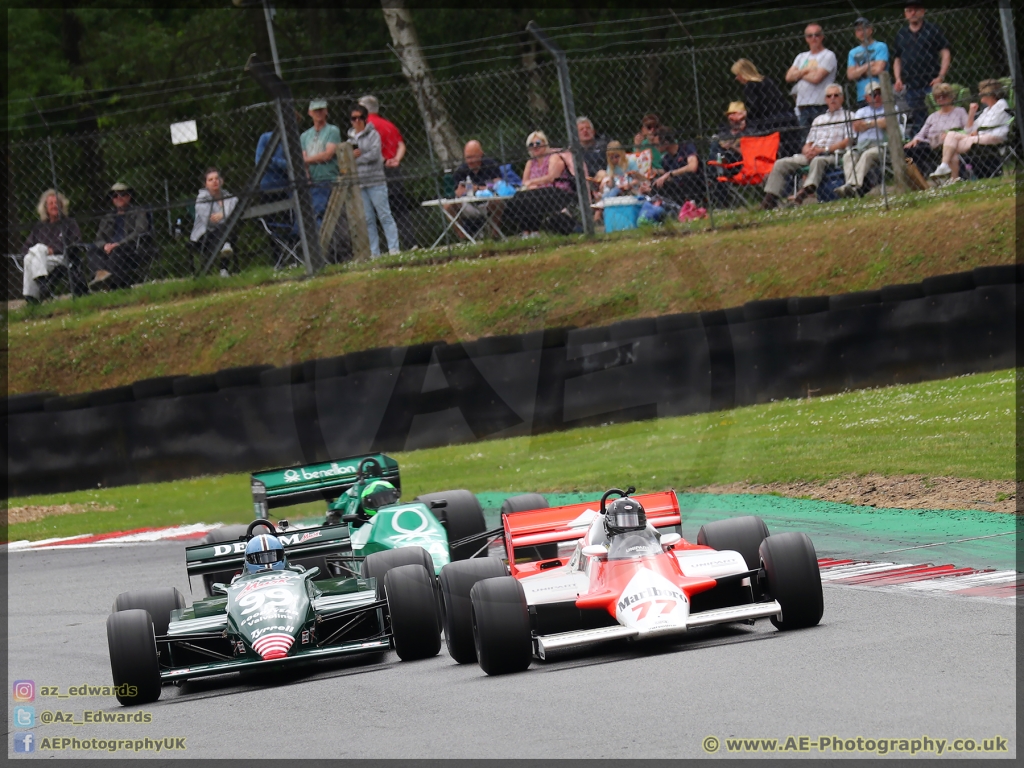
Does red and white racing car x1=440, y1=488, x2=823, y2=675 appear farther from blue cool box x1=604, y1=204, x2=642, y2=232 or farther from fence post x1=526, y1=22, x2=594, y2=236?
blue cool box x1=604, y1=204, x2=642, y2=232

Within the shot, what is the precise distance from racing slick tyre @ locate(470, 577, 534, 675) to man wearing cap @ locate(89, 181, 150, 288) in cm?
1154

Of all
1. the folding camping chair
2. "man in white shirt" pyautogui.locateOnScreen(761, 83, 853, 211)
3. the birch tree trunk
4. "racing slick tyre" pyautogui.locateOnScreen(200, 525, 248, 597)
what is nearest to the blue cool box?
the folding camping chair

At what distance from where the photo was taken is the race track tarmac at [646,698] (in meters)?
4.93

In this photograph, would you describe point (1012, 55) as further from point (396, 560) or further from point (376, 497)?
→ point (396, 560)

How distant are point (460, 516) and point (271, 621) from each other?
329 cm

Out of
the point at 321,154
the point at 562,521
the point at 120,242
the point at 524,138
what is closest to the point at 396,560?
the point at 562,521

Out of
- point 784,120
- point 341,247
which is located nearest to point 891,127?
point 784,120

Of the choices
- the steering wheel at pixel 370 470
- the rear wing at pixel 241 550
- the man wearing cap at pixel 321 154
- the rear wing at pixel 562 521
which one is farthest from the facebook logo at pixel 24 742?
the man wearing cap at pixel 321 154

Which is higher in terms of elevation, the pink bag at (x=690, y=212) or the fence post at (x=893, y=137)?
the fence post at (x=893, y=137)

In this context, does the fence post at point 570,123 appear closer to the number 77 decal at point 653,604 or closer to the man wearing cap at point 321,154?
the man wearing cap at point 321,154

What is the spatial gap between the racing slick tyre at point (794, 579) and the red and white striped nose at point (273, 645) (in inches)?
93.1

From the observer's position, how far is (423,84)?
58.7 feet

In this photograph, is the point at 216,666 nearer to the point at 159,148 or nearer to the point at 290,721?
the point at 290,721

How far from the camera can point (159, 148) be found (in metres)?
21.1
